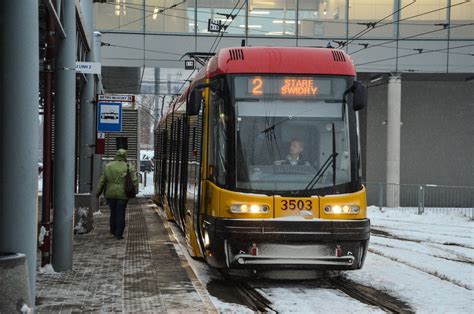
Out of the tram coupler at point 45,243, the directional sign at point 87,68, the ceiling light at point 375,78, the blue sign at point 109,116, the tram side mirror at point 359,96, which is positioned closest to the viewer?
the tram side mirror at point 359,96

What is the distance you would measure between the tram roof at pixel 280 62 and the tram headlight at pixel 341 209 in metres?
1.70

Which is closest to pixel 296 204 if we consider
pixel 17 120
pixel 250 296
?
pixel 250 296

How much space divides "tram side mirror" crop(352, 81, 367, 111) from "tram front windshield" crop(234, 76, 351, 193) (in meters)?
0.13

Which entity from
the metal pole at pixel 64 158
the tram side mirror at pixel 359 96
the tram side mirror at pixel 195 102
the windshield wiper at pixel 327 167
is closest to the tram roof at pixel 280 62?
the tram side mirror at pixel 359 96

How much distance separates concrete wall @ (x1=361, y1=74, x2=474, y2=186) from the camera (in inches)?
1088

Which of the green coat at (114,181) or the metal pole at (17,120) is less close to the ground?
the metal pole at (17,120)

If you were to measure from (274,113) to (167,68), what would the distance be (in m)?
16.6

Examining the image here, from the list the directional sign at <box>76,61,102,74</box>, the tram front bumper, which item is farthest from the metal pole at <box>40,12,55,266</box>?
the tram front bumper

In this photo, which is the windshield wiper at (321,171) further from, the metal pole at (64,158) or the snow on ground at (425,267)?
the metal pole at (64,158)

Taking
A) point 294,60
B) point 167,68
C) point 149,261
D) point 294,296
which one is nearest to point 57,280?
point 149,261

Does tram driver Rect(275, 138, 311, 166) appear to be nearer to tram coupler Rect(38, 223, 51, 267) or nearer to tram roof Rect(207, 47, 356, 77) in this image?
tram roof Rect(207, 47, 356, 77)

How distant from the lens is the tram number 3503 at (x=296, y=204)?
763 cm

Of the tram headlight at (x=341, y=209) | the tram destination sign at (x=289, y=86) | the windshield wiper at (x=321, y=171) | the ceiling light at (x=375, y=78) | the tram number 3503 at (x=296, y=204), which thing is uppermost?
the ceiling light at (x=375, y=78)

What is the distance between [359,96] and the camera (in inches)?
315
